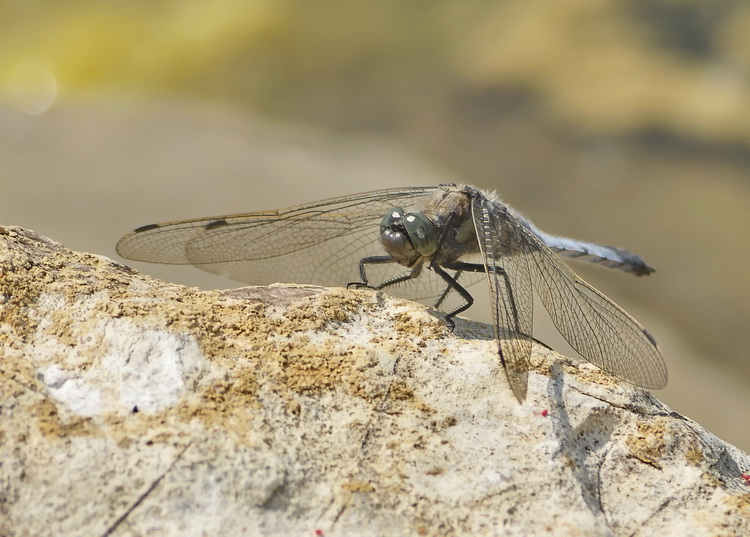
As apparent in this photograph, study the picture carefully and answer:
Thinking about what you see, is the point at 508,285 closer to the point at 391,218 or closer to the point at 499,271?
the point at 499,271

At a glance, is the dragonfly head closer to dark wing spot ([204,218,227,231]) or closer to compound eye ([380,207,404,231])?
compound eye ([380,207,404,231])

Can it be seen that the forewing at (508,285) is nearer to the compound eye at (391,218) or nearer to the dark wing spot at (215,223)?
the compound eye at (391,218)

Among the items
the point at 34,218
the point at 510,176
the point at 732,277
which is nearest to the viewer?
the point at 34,218

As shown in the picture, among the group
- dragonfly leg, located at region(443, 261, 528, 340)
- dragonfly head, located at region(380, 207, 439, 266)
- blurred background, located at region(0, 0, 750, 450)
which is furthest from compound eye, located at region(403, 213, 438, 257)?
blurred background, located at region(0, 0, 750, 450)

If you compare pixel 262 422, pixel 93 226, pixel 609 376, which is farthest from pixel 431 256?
pixel 93 226

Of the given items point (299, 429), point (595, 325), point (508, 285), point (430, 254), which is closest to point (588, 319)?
point (595, 325)

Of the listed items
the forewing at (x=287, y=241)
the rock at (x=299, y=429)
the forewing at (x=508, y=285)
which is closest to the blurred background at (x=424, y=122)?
the forewing at (x=287, y=241)

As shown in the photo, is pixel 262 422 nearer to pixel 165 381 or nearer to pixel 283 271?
pixel 165 381
